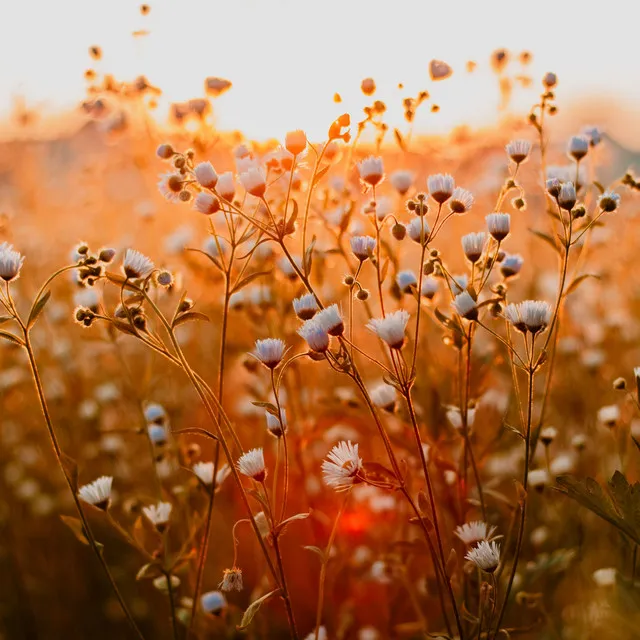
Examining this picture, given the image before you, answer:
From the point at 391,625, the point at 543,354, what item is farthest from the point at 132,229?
the point at 543,354

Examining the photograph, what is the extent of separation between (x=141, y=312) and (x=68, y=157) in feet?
31.2

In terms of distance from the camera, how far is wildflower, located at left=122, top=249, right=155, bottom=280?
1.40 metres

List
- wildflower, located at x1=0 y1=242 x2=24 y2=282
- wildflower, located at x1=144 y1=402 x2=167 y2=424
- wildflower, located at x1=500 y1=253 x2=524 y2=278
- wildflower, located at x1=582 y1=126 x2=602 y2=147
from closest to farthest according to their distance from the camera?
wildflower, located at x1=0 y1=242 x2=24 y2=282
wildflower, located at x1=500 y1=253 x2=524 y2=278
wildflower, located at x1=582 y1=126 x2=602 y2=147
wildflower, located at x1=144 y1=402 x2=167 y2=424

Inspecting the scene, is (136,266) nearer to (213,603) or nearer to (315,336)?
(315,336)

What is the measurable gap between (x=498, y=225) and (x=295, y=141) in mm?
427

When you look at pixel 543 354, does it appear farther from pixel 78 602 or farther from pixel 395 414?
pixel 78 602

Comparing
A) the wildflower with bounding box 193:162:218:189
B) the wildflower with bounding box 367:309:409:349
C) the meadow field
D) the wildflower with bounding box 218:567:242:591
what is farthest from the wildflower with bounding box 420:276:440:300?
the wildflower with bounding box 218:567:242:591

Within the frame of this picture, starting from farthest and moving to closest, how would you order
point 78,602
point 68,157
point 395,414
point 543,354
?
point 68,157
point 78,602
point 395,414
point 543,354

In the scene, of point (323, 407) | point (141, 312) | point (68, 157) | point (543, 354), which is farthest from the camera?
point (68, 157)

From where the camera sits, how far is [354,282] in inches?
52.4

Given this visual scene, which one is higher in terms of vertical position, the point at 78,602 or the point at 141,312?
the point at 141,312

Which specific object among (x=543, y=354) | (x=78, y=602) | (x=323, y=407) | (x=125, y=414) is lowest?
(x=78, y=602)

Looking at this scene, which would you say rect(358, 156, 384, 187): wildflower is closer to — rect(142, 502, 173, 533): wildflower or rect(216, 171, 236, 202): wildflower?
rect(216, 171, 236, 202): wildflower

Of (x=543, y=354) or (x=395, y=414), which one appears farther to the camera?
(x=395, y=414)
